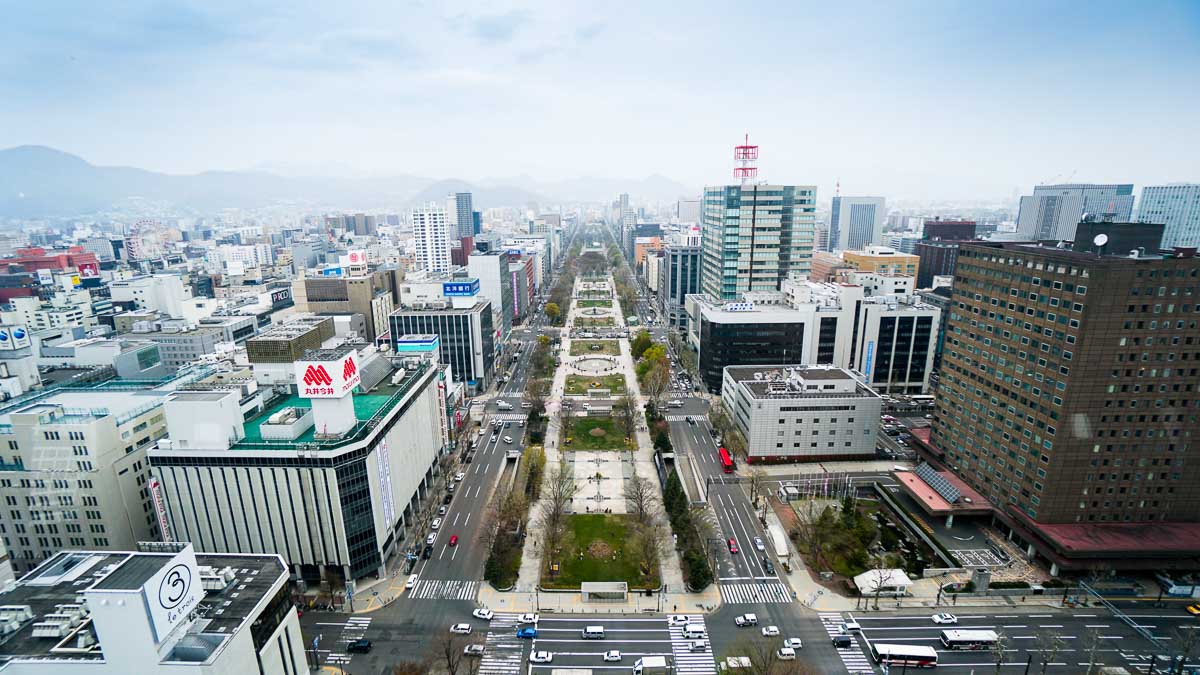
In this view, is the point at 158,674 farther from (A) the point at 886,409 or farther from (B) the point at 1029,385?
(A) the point at 886,409

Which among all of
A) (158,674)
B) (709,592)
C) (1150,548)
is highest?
(158,674)

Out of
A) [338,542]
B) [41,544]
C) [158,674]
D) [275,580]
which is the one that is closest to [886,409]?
[338,542]

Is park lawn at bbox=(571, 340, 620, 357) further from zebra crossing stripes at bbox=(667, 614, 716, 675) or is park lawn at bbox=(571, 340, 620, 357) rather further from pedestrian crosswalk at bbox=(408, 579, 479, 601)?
zebra crossing stripes at bbox=(667, 614, 716, 675)

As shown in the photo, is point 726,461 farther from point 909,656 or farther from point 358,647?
point 358,647

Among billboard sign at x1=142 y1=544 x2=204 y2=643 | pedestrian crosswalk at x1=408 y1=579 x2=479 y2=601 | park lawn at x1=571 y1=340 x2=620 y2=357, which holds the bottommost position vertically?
pedestrian crosswalk at x1=408 y1=579 x2=479 y2=601

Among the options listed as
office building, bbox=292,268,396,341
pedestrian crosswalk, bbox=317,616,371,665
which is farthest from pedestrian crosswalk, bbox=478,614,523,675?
office building, bbox=292,268,396,341
